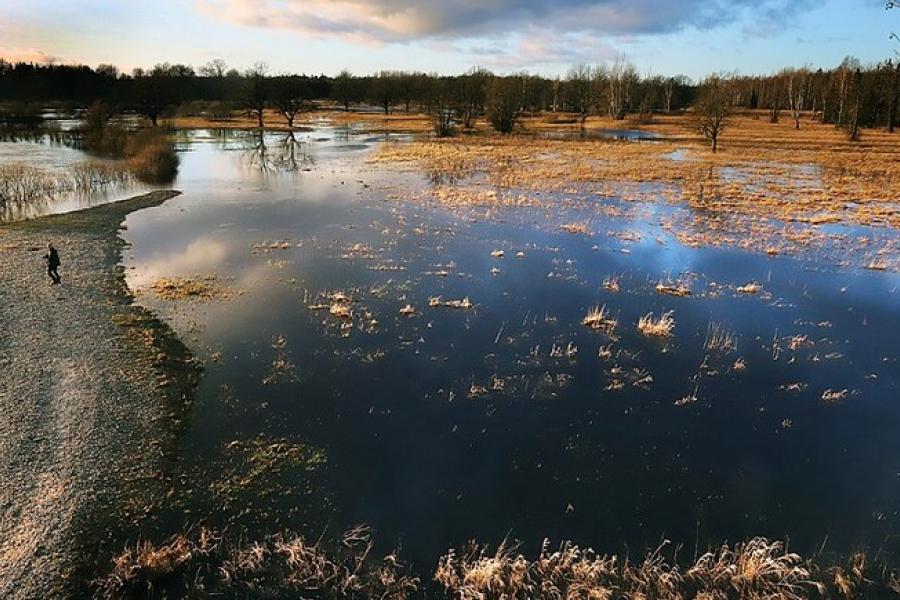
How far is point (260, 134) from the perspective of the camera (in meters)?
86.6

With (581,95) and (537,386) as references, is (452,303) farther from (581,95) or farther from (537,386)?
(581,95)

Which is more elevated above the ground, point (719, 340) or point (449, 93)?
point (449, 93)

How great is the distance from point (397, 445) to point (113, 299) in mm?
12799

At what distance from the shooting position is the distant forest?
91562mm

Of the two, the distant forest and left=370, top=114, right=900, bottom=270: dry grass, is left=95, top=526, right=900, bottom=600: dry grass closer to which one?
left=370, top=114, right=900, bottom=270: dry grass

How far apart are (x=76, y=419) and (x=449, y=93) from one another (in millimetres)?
92133

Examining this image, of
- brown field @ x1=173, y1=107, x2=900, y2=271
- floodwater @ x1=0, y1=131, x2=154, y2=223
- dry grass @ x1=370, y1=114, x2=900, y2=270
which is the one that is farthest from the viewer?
floodwater @ x1=0, y1=131, x2=154, y2=223

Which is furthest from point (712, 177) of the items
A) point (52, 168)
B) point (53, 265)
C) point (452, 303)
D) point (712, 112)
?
point (52, 168)

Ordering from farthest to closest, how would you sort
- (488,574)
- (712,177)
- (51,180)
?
(712,177) < (51,180) < (488,574)

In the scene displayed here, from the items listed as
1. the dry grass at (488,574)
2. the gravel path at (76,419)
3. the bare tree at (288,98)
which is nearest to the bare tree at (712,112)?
the bare tree at (288,98)

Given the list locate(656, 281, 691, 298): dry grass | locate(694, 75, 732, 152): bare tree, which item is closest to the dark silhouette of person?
locate(656, 281, 691, 298): dry grass

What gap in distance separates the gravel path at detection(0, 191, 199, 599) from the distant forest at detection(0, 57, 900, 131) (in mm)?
76521

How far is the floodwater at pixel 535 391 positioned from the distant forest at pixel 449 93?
70341 mm

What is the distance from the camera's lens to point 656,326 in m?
17.8
